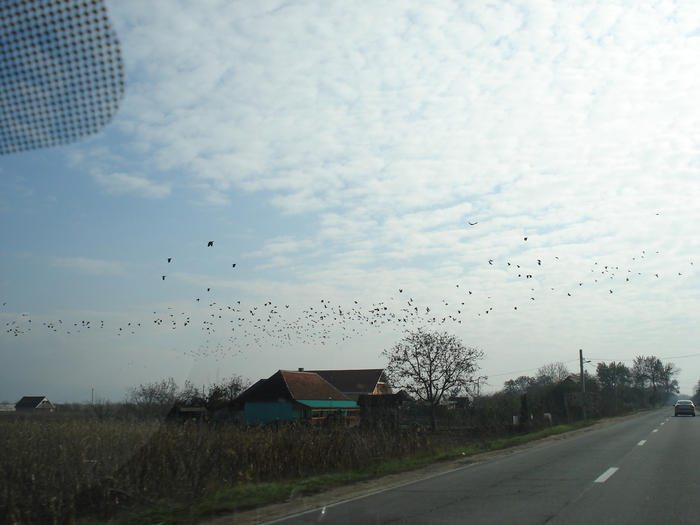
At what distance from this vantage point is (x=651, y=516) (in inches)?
303

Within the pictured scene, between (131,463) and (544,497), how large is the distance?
7.84 metres

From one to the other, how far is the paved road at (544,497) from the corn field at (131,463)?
3.27 metres

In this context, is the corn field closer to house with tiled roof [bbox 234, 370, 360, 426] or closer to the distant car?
house with tiled roof [bbox 234, 370, 360, 426]

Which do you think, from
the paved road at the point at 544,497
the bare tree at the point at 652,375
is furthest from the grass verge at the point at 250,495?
the bare tree at the point at 652,375

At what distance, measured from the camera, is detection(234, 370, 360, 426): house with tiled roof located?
44781mm

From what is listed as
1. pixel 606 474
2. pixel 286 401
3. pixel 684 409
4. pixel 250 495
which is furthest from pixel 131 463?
pixel 684 409

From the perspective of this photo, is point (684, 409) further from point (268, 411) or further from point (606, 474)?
point (606, 474)

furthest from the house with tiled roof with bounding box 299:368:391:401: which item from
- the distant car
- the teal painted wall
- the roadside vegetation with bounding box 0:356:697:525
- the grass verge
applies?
the grass verge

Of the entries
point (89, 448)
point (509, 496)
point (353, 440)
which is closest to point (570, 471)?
point (509, 496)

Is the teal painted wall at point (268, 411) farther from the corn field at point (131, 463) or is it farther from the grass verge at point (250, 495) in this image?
the corn field at point (131, 463)

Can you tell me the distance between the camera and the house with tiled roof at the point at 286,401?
44781 mm

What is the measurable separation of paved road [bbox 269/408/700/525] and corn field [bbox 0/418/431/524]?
10.7 feet

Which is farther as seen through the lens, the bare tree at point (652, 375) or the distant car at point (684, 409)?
the bare tree at point (652, 375)

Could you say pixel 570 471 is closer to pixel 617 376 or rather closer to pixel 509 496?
pixel 509 496
